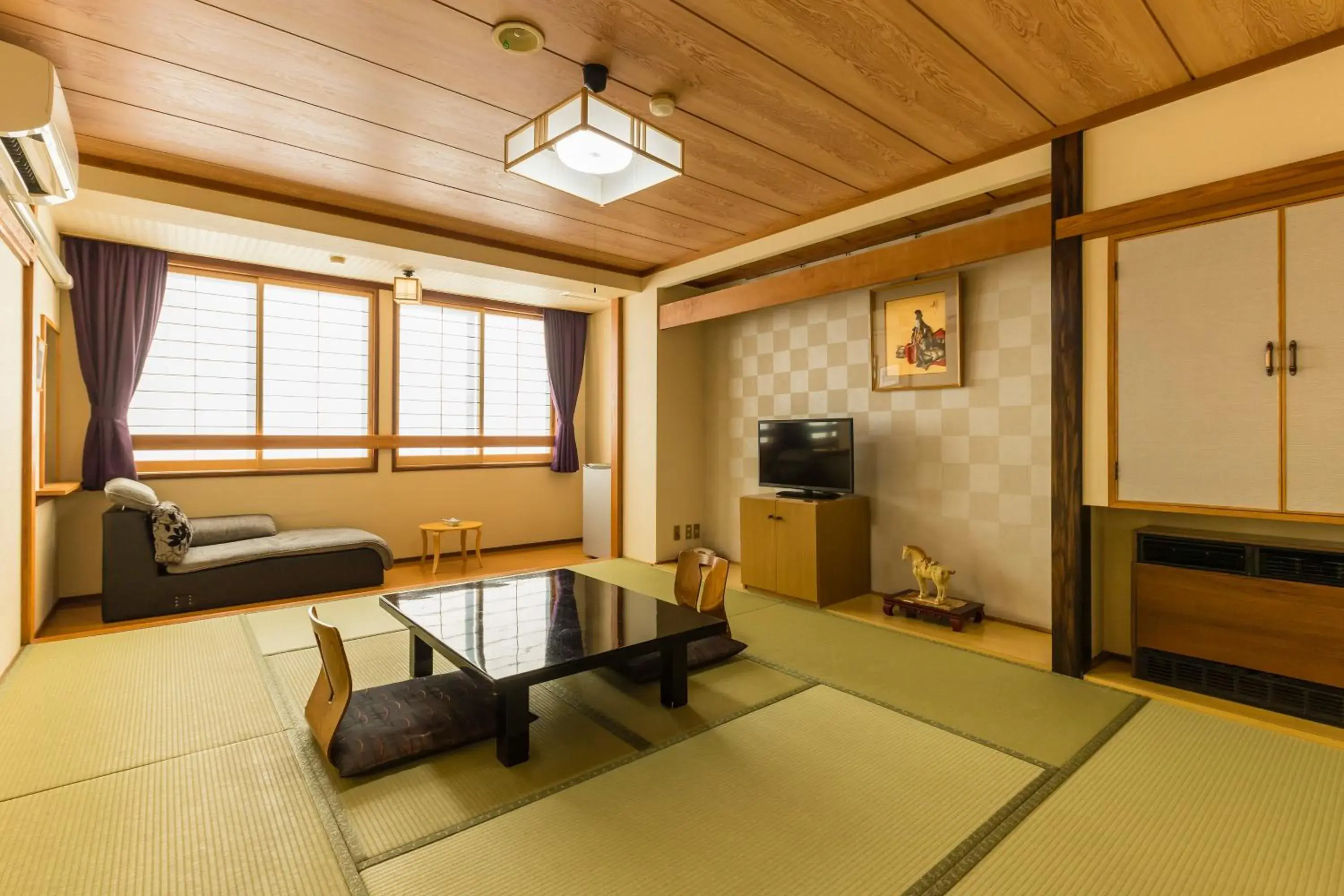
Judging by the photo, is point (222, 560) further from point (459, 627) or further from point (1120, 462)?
point (1120, 462)

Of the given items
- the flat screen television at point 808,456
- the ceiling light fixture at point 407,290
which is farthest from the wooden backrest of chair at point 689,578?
the ceiling light fixture at point 407,290

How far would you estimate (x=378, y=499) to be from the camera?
19.0 feet

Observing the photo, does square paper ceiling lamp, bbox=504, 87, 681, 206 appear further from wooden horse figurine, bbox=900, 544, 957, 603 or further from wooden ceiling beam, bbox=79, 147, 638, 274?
wooden horse figurine, bbox=900, 544, 957, 603

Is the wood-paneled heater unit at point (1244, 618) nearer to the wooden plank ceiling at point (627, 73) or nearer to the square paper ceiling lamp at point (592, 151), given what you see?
the wooden plank ceiling at point (627, 73)

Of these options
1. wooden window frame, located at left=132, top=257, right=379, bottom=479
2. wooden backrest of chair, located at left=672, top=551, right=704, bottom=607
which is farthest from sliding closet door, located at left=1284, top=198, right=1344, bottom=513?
wooden window frame, located at left=132, top=257, right=379, bottom=479

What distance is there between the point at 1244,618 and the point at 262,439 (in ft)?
21.2

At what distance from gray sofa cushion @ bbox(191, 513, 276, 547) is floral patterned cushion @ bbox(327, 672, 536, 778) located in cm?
288

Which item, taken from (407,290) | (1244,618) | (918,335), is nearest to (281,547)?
(407,290)

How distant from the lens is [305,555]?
4551mm

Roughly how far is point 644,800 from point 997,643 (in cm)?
240

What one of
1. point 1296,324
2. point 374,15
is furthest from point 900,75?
point 374,15

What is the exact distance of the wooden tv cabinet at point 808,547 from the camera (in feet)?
13.8

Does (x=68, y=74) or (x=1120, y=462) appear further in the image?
(x=1120, y=462)

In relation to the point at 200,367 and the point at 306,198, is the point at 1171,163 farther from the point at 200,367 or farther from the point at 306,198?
the point at 200,367
